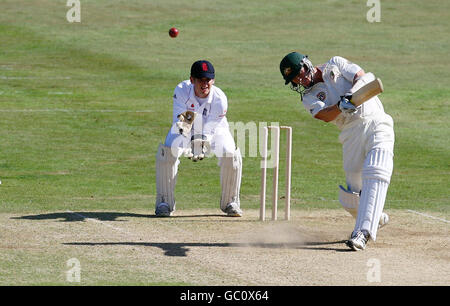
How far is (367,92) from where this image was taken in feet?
27.0

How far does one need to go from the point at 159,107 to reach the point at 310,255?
37.4 feet

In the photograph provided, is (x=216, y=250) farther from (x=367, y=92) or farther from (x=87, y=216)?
(x=87, y=216)

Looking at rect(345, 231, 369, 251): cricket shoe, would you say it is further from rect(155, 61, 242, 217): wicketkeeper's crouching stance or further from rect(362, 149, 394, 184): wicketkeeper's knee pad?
rect(155, 61, 242, 217): wicketkeeper's crouching stance

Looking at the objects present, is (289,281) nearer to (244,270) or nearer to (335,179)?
(244,270)

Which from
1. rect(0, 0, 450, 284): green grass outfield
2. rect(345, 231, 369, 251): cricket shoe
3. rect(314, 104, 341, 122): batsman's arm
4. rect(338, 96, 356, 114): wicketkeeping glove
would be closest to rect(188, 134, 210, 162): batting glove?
rect(0, 0, 450, 284): green grass outfield

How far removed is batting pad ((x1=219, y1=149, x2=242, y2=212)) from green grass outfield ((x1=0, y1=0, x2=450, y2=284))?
882 mm

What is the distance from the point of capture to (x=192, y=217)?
10352mm

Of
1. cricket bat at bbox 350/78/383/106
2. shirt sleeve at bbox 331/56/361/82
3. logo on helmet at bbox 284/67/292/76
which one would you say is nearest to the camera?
cricket bat at bbox 350/78/383/106

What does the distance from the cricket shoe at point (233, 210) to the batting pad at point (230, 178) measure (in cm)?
6

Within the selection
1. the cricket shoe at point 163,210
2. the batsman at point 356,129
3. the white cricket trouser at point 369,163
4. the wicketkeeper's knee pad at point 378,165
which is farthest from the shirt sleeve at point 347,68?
the cricket shoe at point 163,210

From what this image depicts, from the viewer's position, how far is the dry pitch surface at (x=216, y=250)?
288 inches

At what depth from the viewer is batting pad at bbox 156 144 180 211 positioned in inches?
407

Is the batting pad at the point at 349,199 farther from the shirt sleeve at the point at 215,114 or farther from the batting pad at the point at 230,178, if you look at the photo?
the shirt sleeve at the point at 215,114

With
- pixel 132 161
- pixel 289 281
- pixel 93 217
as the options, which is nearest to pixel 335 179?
pixel 132 161
